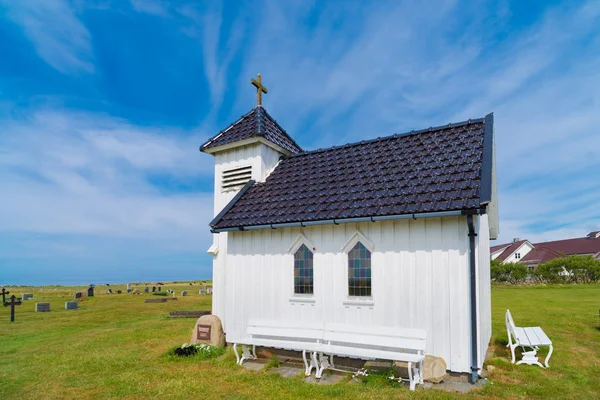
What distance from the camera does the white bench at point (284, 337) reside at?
956cm

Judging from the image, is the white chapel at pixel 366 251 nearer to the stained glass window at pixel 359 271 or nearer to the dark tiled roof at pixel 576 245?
the stained glass window at pixel 359 271

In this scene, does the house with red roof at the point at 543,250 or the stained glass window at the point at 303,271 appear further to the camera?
the house with red roof at the point at 543,250

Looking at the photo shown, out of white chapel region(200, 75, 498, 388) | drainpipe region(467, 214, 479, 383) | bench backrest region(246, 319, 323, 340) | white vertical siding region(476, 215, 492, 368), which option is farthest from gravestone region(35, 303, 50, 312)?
drainpipe region(467, 214, 479, 383)

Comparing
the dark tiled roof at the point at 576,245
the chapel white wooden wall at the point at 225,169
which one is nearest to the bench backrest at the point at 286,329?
the chapel white wooden wall at the point at 225,169

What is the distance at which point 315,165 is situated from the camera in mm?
13289

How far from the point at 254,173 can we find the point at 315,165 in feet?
7.66

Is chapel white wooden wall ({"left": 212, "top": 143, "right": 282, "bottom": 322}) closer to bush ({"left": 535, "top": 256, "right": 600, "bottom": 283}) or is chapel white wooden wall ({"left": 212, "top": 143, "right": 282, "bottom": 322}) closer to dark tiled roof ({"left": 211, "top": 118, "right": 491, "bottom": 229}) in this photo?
dark tiled roof ({"left": 211, "top": 118, "right": 491, "bottom": 229})

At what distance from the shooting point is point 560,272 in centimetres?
3762

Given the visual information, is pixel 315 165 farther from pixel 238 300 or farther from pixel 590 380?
pixel 590 380

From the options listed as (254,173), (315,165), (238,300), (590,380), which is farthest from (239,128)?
(590,380)

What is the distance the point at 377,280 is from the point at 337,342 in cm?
192

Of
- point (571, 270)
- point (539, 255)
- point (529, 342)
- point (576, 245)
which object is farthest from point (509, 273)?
point (529, 342)

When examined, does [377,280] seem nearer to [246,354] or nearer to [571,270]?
[246,354]

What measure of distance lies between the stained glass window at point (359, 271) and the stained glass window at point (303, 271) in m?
1.24
